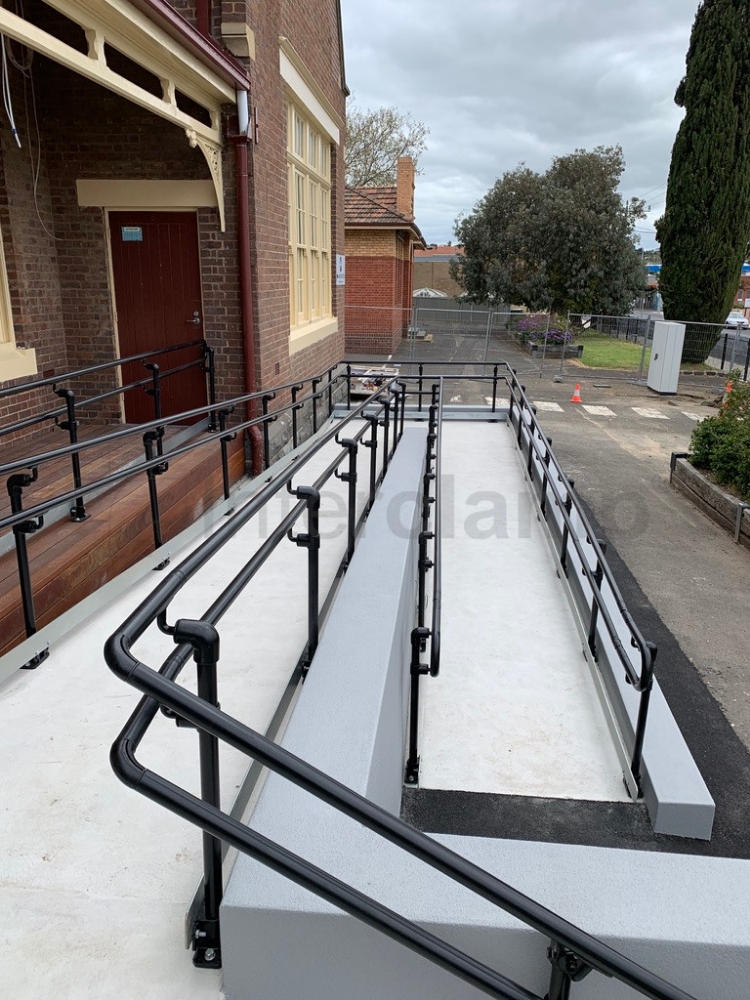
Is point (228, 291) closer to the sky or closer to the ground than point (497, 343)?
closer to the sky

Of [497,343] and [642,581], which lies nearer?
[642,581]

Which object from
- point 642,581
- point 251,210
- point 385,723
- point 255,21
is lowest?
point 642,581

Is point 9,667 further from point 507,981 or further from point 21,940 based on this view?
point 507,981

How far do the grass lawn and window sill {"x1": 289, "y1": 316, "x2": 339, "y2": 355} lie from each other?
1423 centimetres

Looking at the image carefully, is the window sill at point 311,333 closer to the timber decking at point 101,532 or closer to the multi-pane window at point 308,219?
Result: the multi-pane window at point 308,219

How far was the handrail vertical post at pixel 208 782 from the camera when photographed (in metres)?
1.57

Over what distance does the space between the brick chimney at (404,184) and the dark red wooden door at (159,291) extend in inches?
718

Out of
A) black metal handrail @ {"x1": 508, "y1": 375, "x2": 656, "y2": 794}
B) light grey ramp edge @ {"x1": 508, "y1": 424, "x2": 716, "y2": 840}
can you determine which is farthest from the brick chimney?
light grey ramp edge @ {"x1": 508, "y1": 424, "x2": 716, "y2": 840}

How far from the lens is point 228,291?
713cm

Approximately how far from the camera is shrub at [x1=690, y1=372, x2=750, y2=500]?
8375 mm

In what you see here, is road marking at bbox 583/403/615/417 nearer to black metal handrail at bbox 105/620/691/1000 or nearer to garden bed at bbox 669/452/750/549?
garden bed at bbox 669/452/750/549

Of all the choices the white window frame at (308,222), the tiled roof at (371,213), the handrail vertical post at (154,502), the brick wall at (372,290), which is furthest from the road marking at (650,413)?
the handrail vertical post at (154,502)

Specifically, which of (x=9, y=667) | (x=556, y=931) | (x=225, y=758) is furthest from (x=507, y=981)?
(x=9, y=667)

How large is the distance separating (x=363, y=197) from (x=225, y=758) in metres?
21.5
